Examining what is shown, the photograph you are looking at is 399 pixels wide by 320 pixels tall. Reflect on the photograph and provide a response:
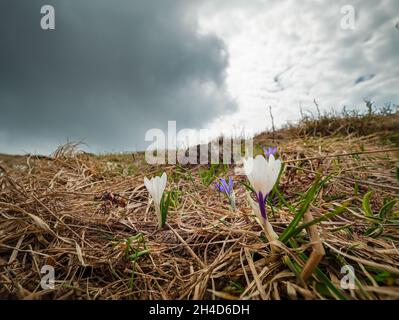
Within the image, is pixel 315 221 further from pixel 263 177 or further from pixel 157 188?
pixel 157 188

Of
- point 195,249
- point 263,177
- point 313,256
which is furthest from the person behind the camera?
point 195,249

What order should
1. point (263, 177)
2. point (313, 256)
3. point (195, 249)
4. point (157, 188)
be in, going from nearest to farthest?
point (313, 256) → point (263, 177) → point (195, 249) → point (157, 188)

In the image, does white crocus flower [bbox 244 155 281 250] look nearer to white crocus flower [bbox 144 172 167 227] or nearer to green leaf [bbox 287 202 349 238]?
green leaf [bbox 287 202 349 238]

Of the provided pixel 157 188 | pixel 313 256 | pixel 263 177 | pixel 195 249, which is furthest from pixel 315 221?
pixel 157 188

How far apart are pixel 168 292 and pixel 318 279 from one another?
1.64 feet

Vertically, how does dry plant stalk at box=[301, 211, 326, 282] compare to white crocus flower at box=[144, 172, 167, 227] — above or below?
below

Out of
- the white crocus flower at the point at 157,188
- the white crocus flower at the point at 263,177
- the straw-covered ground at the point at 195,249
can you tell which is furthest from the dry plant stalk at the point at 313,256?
the white crocus flower at the point at 157,188

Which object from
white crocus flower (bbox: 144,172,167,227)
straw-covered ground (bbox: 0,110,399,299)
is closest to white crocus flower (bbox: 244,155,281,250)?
straw-covered ground (bbox: 0,110,399,299)

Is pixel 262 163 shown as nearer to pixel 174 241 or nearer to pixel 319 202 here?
pixel 174 241

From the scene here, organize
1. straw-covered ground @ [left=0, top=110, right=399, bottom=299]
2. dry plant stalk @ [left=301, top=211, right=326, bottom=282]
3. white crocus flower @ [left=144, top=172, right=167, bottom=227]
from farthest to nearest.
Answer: white crocus flower @ [left=144, top=172, right=167, bottom=227], straw-covered ground @ [left=0, top=110, right=399, bottom=299], dry plant stalk @ [left=301, top=211, right=326, bottom=282]

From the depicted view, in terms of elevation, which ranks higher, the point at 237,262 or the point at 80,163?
the point at 80,163

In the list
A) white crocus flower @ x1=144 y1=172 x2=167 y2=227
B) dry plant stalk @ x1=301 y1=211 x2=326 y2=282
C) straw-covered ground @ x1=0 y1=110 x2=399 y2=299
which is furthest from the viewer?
white crocus flower @ x1=144 y1=172 x2=167 y2=227

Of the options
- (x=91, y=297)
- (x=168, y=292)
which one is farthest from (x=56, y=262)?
(x=168, y=292)
